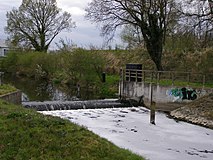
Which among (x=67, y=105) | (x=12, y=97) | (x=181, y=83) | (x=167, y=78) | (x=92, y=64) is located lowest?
(x=67, y=105)

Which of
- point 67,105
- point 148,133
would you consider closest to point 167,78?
point 67,105

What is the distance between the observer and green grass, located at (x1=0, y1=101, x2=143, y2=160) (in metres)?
8.42

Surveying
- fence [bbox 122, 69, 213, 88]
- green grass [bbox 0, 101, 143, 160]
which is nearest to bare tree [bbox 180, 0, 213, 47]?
fence [bbox 122, 69, 213, 88]

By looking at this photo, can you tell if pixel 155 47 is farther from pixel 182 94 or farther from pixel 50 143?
pixel 50 143

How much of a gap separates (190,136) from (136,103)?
31.5 ft

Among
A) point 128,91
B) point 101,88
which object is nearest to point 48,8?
point 101,88

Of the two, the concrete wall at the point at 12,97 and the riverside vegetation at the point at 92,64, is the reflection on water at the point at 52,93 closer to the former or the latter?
the riverside vegetation at the point at 92,64

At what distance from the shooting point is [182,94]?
904 inches

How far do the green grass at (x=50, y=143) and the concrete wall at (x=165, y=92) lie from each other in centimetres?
1408

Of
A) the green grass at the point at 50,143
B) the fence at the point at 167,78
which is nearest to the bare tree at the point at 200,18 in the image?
the fence at the point at 167,78

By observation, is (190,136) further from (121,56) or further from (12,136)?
(121,56)

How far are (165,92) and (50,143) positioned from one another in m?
15.9

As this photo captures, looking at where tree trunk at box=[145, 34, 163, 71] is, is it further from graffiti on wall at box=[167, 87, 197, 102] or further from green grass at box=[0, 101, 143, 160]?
green grass at box=[0, 101, 143, 160]

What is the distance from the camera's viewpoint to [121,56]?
4706cm
